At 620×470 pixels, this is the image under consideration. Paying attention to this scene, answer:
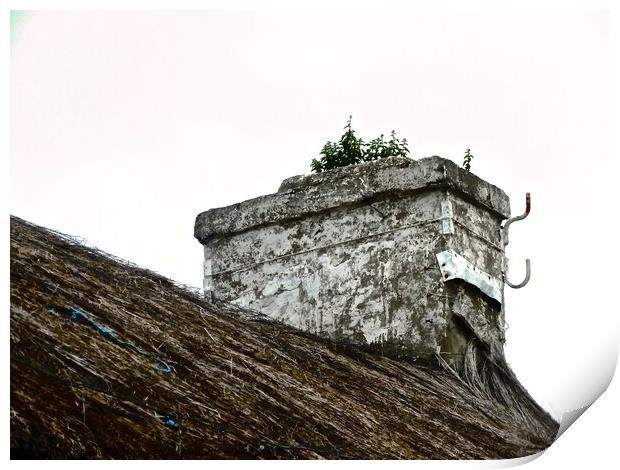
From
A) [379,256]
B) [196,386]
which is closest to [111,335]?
[196,386]

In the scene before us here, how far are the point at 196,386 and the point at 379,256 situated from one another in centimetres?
273

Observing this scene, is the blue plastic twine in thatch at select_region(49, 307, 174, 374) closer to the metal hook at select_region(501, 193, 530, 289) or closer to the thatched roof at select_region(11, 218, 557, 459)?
the thatched roof at select_region(11, 218, 557, 459)

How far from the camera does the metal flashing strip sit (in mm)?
9914

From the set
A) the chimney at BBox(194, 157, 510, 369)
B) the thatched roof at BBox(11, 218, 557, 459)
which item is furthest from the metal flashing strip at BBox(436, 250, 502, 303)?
the thatched roof at BBox(11, 218, 557, 459)

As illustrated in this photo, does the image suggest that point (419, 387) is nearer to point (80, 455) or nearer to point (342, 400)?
point (342, 400)

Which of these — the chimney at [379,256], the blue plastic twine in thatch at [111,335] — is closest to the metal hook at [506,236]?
the chimney at [379,256]

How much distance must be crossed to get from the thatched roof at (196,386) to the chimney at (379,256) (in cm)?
27

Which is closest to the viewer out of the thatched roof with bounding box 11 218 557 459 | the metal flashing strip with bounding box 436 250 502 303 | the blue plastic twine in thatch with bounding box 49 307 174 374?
the thatched roof with bounding box 11 218 557 459

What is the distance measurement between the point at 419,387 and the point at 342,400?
36.0 inches

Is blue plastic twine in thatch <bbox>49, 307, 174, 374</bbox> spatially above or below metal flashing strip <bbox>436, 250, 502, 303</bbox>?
below

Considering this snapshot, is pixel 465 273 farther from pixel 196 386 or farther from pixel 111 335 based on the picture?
pixel 111 335

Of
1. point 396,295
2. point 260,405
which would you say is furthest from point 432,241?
point 260,405

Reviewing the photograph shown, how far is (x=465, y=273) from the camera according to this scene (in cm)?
999

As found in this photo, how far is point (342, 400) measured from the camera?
8578 mm
